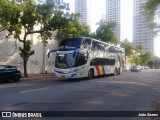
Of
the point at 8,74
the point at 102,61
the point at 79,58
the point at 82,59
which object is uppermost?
the point at 79,58

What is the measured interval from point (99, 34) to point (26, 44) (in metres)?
19.9

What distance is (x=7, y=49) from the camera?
3316 centimetres

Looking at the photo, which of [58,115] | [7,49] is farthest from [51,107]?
[7,49]

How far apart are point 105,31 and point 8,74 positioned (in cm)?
2649

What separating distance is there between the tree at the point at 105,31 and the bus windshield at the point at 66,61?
2289 cm

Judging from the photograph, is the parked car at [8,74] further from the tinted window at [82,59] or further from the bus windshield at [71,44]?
the tinted window at [82,59]

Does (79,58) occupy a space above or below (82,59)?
above

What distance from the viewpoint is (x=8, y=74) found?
23234mm

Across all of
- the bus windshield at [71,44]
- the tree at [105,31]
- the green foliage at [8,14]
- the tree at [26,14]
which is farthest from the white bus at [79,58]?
the tree at [105,31]

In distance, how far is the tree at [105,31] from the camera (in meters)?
46.5

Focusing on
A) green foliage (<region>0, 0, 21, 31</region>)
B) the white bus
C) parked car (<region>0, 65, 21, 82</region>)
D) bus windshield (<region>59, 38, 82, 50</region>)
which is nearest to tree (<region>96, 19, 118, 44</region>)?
the white bus

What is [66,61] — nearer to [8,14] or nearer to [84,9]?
[8,14]

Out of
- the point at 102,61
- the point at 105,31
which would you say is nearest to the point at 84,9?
the point at 105,31

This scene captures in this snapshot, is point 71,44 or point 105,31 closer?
point 71,44
